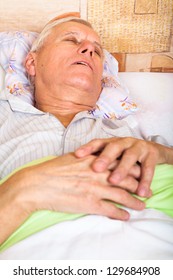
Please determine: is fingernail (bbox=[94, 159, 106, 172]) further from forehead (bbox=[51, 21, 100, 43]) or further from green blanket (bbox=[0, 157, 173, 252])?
forehead (bbox=[51, 21, 100, 43])

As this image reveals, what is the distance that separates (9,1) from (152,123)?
0.97 meters

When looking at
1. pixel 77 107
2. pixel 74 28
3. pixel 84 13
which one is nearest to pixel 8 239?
pixel 77 107

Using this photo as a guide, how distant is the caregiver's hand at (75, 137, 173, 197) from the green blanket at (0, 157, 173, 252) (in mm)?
30

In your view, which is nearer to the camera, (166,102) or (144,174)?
(144,174)

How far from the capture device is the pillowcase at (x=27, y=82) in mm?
1270

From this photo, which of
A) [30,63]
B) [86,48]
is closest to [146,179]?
[86,48]

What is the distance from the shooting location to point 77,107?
1155 mm

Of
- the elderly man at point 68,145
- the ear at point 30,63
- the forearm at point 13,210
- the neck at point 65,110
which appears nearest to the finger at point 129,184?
the elderly man at point 68,145

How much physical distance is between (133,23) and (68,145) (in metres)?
0.96

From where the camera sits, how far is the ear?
4.17 feet

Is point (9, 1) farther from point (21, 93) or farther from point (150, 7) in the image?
point (150, 7)

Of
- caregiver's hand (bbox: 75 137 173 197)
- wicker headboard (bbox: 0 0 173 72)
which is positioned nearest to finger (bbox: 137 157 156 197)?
caregiver's hand (bbox: 75 137 173 197)

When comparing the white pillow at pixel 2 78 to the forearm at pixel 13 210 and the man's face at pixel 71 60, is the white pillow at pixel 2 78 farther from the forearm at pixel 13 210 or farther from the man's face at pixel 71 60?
the forearm at pixel 13 210

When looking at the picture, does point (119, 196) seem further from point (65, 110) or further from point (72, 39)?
point (72, 39)
